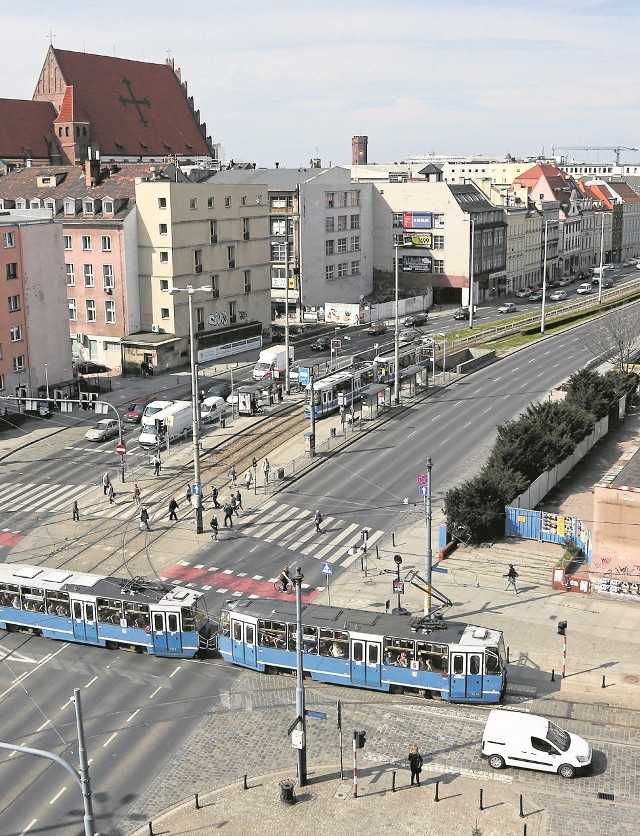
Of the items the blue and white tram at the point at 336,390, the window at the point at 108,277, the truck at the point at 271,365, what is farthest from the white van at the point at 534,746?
the window at the point at 108,277

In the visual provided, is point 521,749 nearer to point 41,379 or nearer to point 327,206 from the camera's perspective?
point 41,379

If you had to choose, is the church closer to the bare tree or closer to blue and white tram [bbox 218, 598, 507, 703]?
the bare tree

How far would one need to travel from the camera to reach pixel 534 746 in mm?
29562

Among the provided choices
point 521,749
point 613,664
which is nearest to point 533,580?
point 613,664

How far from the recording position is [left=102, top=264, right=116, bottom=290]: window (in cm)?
9462

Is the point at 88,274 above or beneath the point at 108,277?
above


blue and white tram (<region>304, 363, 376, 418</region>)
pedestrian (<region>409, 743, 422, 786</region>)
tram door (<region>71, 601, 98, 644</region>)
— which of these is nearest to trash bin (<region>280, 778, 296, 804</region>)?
pedestrian (<region>409, 743, 422, 786</region>)

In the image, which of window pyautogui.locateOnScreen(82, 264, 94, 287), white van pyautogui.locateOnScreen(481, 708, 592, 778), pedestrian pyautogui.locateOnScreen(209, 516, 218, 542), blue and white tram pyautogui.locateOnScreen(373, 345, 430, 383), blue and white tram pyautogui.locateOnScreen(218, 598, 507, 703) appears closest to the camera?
white van pyautogui.locateOnScreen(481, 708, 592, 778)

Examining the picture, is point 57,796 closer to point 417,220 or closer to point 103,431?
point 103,431

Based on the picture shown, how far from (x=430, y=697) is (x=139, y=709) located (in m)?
→ 10.3

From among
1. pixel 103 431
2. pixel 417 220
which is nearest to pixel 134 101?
pixel 417 220

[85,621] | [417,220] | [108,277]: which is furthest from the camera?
[417,220]

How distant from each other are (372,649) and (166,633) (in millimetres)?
8303

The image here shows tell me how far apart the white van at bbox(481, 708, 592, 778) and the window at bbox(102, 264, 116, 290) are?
2872 inches
